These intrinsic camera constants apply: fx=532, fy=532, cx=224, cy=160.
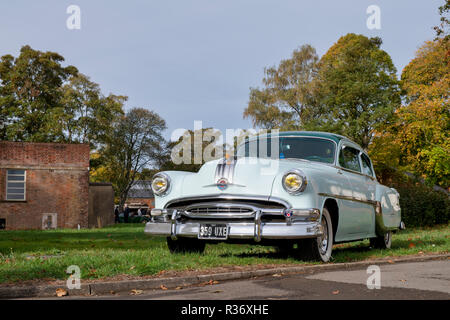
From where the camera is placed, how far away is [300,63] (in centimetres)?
4369

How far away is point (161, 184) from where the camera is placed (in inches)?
308

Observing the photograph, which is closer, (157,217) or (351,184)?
(157,217)

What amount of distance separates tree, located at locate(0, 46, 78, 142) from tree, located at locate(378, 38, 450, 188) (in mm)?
28177

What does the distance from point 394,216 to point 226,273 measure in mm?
5141

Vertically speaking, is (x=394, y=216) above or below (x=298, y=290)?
above

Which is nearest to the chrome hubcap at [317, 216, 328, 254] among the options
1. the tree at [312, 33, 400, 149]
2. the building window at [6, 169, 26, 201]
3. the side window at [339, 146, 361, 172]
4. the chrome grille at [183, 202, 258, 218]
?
the chrome grille at [183, 202, 258, 218]

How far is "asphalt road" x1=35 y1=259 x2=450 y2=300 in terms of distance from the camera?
500cm

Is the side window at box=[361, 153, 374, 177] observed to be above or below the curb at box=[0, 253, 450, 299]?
above

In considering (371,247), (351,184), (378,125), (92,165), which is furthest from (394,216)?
(92,165)

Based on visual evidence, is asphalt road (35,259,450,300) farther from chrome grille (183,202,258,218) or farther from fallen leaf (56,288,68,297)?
chrome grille (183,202,258,218)

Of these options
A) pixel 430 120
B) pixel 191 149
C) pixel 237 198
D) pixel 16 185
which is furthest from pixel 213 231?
pixel 191 149
